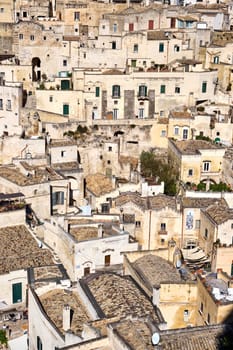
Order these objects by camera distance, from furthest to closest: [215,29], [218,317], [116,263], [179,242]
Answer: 1. [215,29]
2. [179,242]
3. [116,263]
4. [218,317]

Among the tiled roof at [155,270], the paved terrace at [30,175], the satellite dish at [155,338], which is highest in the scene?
the satellite dish at [155,338]

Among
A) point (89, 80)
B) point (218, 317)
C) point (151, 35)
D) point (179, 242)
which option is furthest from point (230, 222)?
point (151, 35)

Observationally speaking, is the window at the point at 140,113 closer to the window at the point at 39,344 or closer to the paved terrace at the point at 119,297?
the paved terrace at the point at 119,297

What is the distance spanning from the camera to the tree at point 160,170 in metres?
37.7

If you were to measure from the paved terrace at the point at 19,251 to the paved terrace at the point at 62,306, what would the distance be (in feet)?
14.4

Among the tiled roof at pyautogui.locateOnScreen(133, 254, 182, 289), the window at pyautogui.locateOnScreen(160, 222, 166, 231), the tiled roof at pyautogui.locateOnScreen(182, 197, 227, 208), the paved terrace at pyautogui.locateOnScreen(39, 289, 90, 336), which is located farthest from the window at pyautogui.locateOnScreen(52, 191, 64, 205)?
the paved terrace at pyautogui.locateOnScreen(39, 289, 90, 336)

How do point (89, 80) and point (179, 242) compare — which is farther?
point (89, 80)

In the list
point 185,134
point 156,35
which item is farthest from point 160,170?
point 156,35

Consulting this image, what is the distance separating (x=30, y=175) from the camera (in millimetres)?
33844

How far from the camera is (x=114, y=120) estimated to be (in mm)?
41594

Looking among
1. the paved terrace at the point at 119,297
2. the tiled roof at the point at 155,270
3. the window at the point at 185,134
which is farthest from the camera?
the window at the point at 185,134

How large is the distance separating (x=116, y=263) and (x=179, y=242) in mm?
6140

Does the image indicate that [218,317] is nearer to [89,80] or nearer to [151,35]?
[89,80]

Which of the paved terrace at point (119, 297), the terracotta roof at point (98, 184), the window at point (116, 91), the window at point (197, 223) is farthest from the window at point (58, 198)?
the window at point (116, 91)
